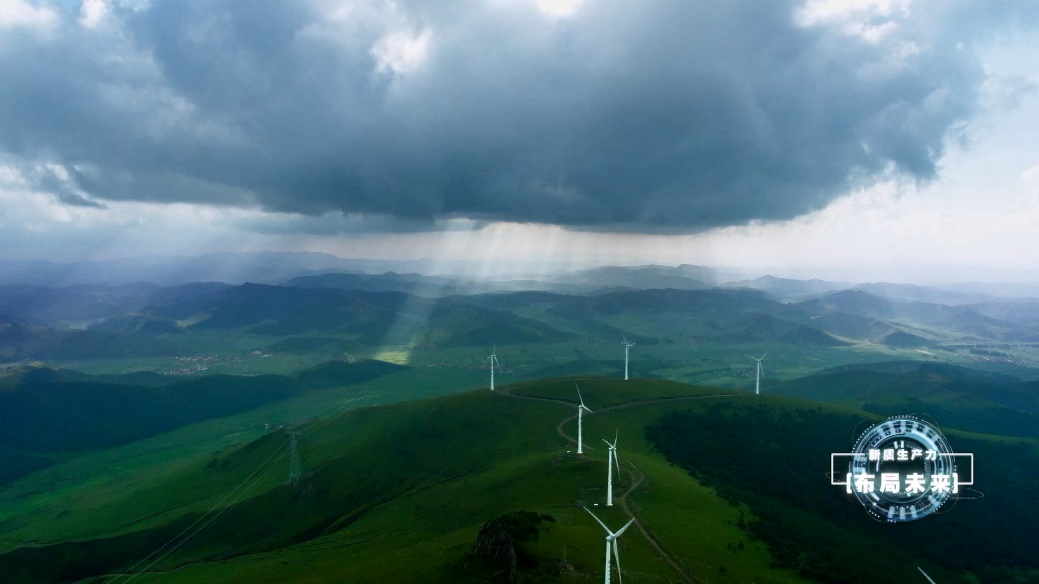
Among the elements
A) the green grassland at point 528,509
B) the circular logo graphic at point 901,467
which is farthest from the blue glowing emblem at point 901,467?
the green grassland at point 528,509

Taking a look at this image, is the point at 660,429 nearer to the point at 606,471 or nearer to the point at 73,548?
the point at 606,471

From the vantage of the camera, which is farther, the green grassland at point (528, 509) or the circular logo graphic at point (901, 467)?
the green grassland at point (528, 509)

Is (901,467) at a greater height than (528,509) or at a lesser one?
greater

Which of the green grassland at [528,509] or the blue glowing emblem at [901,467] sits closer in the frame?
the blue glowing emblem at [901,467]

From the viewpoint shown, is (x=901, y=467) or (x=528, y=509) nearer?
(x=901, y=467)

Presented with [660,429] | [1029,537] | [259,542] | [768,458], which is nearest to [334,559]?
[259,542]

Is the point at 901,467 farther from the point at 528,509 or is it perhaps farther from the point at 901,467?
the point at 528,509

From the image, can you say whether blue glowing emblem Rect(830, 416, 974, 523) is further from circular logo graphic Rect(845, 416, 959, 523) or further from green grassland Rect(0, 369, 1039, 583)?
green grassland Rect(0, 369, 1039, 583)

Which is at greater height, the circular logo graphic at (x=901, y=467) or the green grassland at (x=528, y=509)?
the circular logo graphic at (x=901, y=467)

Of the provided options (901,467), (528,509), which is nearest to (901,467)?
(901,467)

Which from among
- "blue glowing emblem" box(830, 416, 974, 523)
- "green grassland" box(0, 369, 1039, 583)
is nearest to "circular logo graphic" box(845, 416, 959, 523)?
"blue glowing emblem" box(830, 416, 974, 523)

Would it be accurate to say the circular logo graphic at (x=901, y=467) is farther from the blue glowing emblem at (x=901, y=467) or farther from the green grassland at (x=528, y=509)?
the green grassland at (x=528, y=509)
